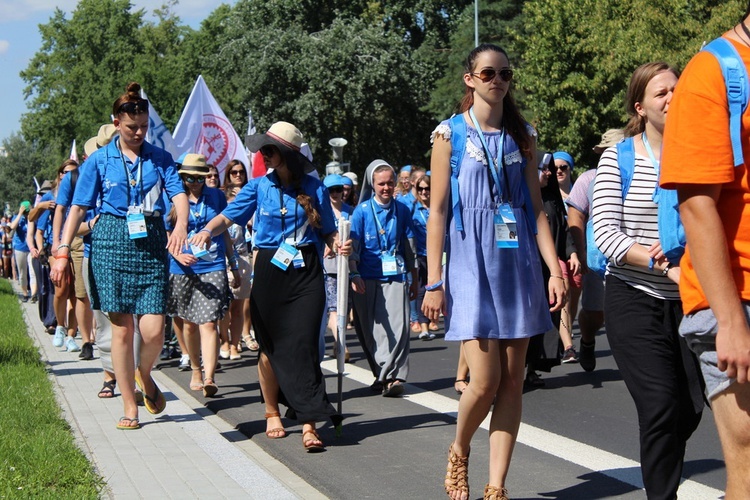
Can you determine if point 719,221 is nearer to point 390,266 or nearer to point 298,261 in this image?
point 298,261

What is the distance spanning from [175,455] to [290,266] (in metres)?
1.36

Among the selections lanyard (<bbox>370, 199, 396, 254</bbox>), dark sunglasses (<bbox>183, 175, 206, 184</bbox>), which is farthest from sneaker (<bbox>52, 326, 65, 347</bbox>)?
lanyard (<bbox>370, 199, 396, 254</bbox>)

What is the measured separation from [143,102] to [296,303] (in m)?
1.65

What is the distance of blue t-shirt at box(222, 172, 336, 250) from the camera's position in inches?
296

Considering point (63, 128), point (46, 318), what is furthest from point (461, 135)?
point (63, 128)

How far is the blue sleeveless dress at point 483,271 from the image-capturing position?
5383mm

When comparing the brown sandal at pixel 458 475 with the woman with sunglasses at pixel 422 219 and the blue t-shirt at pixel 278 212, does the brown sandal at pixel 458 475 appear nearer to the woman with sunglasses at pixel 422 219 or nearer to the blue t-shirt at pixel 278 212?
the blue t-shirt at pixel 278 212

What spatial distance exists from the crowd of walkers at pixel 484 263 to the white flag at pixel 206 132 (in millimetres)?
4779

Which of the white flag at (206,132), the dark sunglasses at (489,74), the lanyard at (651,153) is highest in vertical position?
the white flag at (206,132)

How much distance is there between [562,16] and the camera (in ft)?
125

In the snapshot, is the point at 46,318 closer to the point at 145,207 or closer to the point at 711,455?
the point at 145,207

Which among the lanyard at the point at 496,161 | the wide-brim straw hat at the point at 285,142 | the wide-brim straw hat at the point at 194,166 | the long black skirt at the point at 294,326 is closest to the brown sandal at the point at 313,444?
the long black skirt at the point at 294,326

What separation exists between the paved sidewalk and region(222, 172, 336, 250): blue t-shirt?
4.33 feet

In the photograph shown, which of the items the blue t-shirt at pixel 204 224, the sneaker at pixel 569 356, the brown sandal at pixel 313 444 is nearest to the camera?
the brown sandal at pixel 313 444
